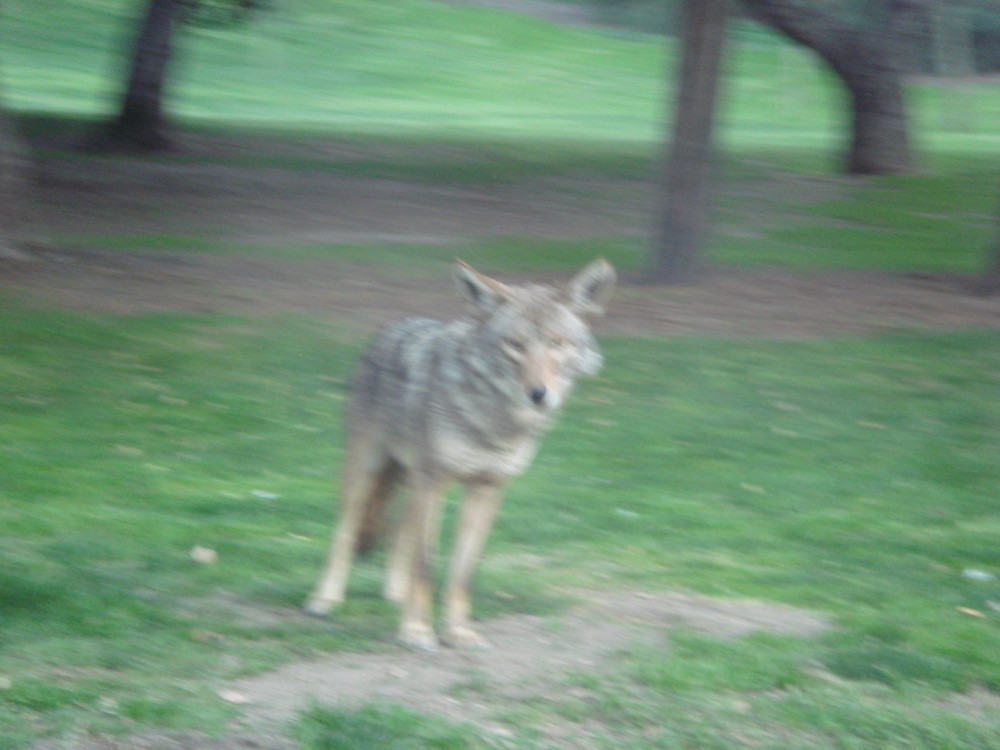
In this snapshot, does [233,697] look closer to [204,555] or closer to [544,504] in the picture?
[204,555]

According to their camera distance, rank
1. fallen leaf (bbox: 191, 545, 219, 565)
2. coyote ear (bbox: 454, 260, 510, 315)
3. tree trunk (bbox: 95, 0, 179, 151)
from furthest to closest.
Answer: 1. tree trunk (bbox: 95, 0, 179, 151)
2. fallen leaf (bbox: 191, 545, 219, 565)
3. coyote ear (bbox: 454, 260, 510, 315)

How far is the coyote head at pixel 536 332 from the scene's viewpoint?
521 centimetres

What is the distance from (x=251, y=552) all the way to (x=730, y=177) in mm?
19843

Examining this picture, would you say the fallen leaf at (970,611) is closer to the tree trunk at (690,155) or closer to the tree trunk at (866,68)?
the tree trunk at (690,155)

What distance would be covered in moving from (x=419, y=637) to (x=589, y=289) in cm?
170

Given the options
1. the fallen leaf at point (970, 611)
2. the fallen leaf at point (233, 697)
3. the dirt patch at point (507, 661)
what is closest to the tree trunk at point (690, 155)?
the fallen leaf at point (970, 611)

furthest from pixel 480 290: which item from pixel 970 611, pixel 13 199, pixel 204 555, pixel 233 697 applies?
pixel 13 199

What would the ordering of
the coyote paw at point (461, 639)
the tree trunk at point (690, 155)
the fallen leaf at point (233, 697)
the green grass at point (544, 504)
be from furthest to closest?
the tree trunk at point (690, 155) < the coyote paw at point (461, 639) < the green grass at point (544, 504) < the fallen leaf at point (233, 697)

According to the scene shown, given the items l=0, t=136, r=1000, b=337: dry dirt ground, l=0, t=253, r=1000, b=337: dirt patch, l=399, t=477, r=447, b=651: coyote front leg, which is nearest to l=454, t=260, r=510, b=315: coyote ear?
l=399, t=477, r=447, b=651: coyote front leg

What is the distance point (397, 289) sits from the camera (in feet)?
49.3

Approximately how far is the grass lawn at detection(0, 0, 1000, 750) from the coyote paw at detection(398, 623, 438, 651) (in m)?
0.14

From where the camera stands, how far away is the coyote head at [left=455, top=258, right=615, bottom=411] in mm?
5211

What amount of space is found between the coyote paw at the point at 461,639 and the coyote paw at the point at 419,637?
58mm

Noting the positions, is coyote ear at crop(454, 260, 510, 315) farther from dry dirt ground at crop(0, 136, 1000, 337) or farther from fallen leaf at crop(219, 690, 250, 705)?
dry dirt ground at crop(0, 136, 1000, 337)
